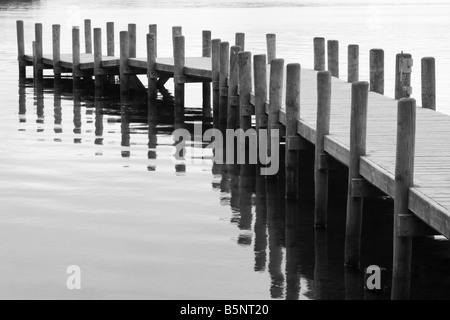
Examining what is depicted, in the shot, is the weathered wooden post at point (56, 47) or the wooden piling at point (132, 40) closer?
the wooden piling at point (132, 40)

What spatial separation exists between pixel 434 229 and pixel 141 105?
683 inches

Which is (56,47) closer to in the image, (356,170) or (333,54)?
(333,54)

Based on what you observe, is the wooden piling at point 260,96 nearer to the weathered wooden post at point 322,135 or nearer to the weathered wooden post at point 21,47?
the weathered wooden post at point 322,135

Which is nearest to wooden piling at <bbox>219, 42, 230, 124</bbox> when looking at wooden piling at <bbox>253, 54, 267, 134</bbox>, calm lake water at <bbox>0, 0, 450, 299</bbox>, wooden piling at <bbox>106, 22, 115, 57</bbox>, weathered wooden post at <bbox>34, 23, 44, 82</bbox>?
calm lake water at <bbox>0, 0, 450, 299</bbox>

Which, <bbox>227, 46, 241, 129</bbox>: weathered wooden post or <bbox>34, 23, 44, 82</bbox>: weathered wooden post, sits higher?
<bbox>34, 23, 44, 82</bbox>: weathered wooden post

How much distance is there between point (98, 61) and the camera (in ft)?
89.1

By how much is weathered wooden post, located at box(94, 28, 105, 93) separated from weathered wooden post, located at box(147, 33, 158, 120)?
1975 mm

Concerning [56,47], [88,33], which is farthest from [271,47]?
[56,47]

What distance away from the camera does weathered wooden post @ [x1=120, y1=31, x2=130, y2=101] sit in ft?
85.0

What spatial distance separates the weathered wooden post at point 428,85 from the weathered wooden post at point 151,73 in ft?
29.6

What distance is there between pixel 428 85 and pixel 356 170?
17.0 ft

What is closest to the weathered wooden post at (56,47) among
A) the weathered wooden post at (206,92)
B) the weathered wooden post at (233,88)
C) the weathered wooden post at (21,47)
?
the weathered wooden post at (21,47)

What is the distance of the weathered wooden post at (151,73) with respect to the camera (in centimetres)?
2450

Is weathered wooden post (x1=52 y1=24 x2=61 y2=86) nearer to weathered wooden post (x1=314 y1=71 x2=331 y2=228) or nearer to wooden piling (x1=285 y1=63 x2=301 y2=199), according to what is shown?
wooden piling (x1=285 y1=63 x2=301 y2=199)
